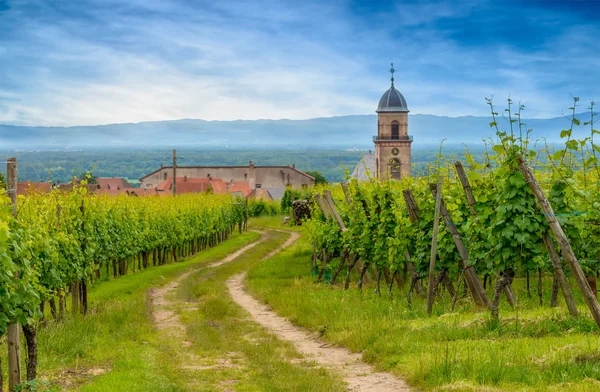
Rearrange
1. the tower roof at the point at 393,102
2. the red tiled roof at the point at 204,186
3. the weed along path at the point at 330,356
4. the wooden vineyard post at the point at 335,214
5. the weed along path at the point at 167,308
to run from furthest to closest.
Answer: the tower roof at the point at 393,102
the red tiled roof at the point at 204,186
the wooden vineyard post at the point at 335,214
the weed along path at the point at 167,308
the weed along path at the point at 330,356

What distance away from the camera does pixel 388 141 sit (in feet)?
434

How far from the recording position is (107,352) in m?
12.8

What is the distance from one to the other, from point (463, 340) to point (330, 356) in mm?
2351

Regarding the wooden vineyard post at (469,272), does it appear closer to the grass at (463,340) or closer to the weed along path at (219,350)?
the grass at (463,340)

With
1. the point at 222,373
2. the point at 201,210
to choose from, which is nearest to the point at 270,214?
the point at 201,210

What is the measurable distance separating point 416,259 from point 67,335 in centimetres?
732

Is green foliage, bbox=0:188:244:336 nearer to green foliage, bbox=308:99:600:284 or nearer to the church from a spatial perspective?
green foliage, bbox=308:99:600:284

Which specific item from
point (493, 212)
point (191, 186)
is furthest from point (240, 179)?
point (493, 212)

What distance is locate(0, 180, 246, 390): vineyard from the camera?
9562 millimetres

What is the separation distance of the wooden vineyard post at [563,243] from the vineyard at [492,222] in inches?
0.6

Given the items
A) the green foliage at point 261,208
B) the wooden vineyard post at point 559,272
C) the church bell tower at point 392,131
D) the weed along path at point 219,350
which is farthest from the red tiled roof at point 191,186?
the wooden vineyard post at point 559,272

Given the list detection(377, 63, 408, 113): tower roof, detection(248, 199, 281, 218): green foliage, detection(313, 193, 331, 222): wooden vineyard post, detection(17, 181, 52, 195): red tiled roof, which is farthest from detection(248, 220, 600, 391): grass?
detection(377, 63, 408, 113): tower roof

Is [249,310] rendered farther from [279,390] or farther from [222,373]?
[279,390]

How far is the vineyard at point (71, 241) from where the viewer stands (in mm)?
9562
